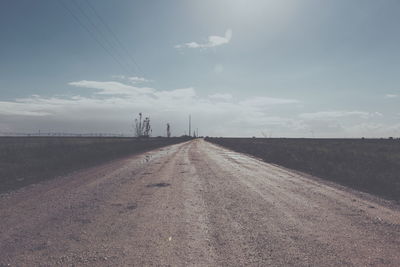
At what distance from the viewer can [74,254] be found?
11.4ft

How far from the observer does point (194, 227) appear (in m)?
4.61

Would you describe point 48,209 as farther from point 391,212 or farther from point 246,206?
point 391,212

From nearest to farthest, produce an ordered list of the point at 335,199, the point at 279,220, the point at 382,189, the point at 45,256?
1. the point at 45,256
2. the point at 279,220
3. the point at 335,199
4. the point at 382,189

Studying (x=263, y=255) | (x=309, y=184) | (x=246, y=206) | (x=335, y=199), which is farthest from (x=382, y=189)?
(x=263, y=255)

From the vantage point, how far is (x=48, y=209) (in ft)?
18.5

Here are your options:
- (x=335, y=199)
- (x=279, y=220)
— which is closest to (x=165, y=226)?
(x=279, y=220)

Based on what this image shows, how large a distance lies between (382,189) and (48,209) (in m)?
10.5

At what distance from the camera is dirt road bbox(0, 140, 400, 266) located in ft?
11.3

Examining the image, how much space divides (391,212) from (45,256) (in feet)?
23.1

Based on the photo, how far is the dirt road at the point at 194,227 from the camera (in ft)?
11.3

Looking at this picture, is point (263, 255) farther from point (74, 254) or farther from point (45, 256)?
point (45, 256)

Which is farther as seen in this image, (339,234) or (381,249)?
(339,234)

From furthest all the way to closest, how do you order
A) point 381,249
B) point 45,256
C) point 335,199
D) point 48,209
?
point 335,199, point 48,209, point 381,249, point 45,256

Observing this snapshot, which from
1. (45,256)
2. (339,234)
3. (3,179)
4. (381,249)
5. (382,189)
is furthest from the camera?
(3,179)
